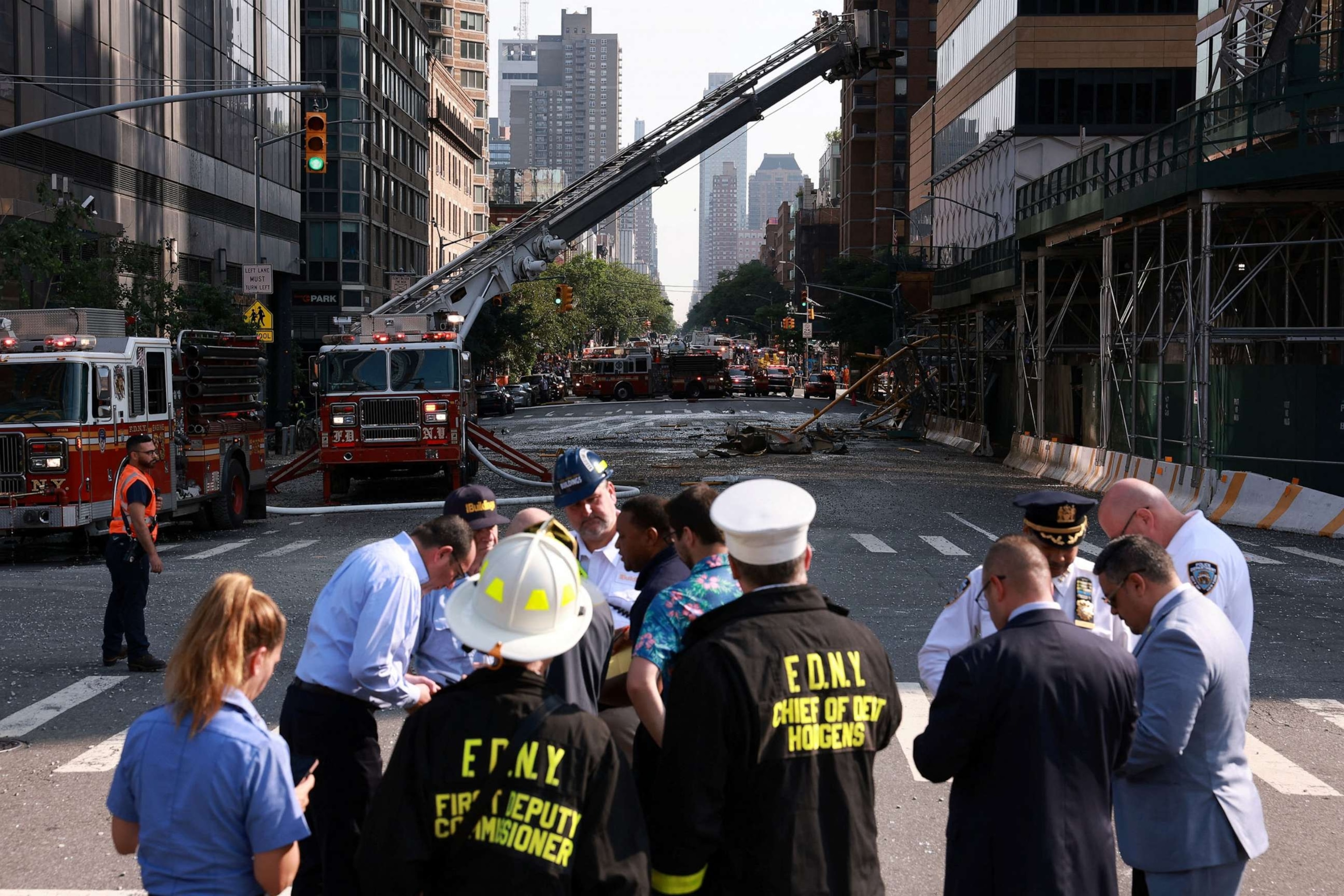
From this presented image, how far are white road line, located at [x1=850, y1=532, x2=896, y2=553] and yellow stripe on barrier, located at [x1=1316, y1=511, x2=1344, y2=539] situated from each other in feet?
22.1

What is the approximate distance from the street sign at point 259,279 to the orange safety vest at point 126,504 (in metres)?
25.7

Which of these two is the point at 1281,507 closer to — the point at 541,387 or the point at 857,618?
the point at 857,618

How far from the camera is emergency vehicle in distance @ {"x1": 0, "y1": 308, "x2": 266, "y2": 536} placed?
1739cm

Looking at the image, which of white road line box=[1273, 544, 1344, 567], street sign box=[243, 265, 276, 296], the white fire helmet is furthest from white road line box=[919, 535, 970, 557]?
street sign box=[243, 265, 276, 296]

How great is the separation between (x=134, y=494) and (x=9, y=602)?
4.52 m

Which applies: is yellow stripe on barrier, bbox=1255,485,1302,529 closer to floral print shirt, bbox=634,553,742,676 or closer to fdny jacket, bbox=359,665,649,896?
floral print shirt, bbox=634,553,742,676

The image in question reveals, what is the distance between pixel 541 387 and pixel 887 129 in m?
64.6

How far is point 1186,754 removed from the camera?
4582mm

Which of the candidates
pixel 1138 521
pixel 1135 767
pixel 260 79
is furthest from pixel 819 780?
pixel 260 79

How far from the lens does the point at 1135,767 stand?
14.8 ft

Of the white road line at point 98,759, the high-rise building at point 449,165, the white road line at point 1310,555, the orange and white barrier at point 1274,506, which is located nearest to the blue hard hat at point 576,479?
the white road line at point 98,759

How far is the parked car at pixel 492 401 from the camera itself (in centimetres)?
6016

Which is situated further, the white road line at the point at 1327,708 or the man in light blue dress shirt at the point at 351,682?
the white road line at the point at 1327,708

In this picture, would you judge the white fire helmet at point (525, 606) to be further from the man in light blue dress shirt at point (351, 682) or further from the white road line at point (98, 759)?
the white road line at point (98, 759)
